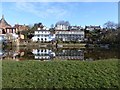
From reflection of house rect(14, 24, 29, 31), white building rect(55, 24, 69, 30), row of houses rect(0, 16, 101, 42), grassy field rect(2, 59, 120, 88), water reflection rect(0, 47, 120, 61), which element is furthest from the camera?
white building rect(55, 24, 69, 30)

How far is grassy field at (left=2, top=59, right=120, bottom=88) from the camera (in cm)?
534

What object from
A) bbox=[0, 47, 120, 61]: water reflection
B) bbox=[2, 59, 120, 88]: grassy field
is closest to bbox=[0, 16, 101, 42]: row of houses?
bbox=[0, 47, 120, 61]: water reflection

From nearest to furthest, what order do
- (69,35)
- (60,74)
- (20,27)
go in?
1. (60,74)
2. (69,35)
3. (20,27)

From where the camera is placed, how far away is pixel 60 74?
227 inches

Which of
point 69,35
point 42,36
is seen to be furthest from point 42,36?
point 69,35

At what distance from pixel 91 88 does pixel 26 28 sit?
134 feet

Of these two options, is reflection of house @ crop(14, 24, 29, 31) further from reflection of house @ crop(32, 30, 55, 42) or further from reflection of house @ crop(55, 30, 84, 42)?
reflection of house @ crop(55, 30, 84, 42)

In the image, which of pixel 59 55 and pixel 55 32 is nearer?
pixel 59 55

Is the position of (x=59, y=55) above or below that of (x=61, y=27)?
below

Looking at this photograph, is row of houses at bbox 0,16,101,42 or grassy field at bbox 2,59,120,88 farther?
row of houses at bbox 0,16,101,42

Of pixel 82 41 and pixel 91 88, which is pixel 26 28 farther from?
pixel 91 88

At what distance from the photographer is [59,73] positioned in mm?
5820

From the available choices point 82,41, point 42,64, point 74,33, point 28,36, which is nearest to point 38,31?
point 28,36

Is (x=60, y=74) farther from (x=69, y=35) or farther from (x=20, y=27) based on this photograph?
(x=20, y=27)
